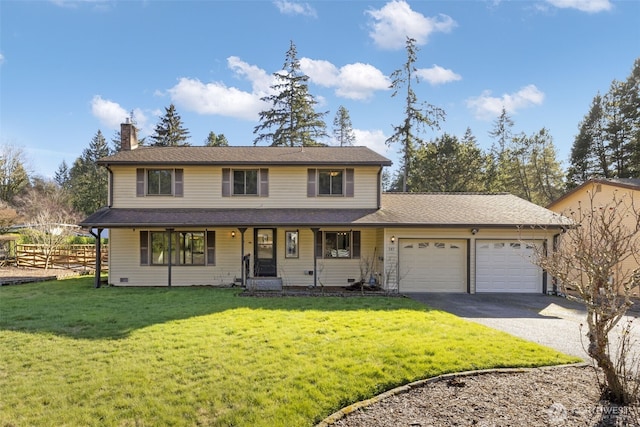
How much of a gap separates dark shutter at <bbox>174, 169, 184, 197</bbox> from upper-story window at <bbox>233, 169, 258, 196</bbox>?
2.10 meters

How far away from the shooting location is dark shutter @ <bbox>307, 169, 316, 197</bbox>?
14.4m

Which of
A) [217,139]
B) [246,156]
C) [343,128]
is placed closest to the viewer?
[246,156]

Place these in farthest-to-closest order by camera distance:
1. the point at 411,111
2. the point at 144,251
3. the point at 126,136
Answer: the point at 411,111, the point at 126,136, the point at 144,251

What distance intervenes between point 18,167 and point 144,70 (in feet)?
105

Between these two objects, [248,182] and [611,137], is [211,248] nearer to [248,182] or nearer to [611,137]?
[248,182]

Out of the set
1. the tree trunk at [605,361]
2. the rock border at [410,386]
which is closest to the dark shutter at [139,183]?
the rock border at [410,386]

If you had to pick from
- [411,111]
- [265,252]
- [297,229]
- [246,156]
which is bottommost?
[265,252]

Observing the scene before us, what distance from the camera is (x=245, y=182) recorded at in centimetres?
1434

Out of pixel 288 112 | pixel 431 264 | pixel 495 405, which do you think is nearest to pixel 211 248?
pixel 431 264

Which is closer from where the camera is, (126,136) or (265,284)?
(265,284)

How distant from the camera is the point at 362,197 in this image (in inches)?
567

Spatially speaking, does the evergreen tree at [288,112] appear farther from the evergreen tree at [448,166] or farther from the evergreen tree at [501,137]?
the evergreen tree at [501,137]

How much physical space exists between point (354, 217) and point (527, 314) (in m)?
6.46

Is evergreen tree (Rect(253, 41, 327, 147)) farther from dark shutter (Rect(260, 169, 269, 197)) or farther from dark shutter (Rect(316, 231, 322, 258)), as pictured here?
dark shutter (Rect(316, 231, 322, 258))
